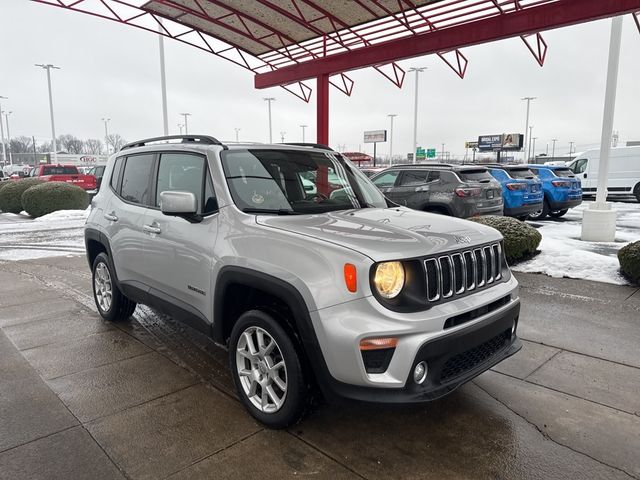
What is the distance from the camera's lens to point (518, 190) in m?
11.8

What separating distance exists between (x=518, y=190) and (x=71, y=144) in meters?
125

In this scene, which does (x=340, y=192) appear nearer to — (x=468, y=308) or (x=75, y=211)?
(x=468, y=308)

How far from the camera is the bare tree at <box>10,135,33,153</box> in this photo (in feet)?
352

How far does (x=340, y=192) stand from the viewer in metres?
4.01

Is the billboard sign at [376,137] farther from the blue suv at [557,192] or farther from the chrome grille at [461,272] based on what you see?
the chrome grille at [461,272]

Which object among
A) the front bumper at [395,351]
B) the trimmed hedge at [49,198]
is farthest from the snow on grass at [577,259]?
the trimmed hedge at [49,198]

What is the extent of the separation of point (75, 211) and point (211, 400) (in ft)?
49.7

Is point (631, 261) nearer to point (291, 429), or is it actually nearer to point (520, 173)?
point (291, 429)

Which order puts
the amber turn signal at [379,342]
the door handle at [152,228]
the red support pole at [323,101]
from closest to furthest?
the amber turn signal at [379,342]
the door handle at [152,228]
the red support pole at [323,101]

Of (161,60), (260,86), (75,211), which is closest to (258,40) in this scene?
(260,86)

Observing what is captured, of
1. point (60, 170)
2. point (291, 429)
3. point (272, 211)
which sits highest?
point (60, 170)

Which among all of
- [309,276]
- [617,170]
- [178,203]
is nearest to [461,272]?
[309,276]

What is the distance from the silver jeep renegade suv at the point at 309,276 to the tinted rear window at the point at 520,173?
9.35m

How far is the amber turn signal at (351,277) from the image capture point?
253cm
